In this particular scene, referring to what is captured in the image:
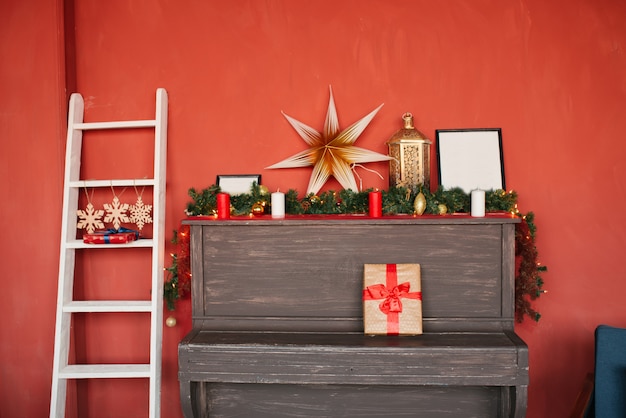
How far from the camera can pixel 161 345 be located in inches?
103

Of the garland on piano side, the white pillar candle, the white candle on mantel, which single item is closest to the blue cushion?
the garland on piano side

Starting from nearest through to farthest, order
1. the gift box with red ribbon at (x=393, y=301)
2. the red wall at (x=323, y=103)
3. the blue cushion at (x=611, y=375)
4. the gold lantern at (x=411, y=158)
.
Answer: the blue cushion at (x=611, y=375) → the gift box with red ribbon at (x=393, y=301) → the gold lantern at (x=411, y=158) → the red wall at (x=323, y=103)

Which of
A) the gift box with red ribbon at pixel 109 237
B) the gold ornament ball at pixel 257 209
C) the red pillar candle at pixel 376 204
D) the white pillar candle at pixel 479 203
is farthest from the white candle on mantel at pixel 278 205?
the white pillar candle at pixel 479 203

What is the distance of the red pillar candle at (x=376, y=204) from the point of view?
90.9 inches

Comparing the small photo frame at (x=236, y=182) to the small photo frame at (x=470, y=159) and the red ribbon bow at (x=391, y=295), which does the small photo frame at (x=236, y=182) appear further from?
the small photo frame at (x=470, y=159)

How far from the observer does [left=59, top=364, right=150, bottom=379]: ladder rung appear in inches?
97.3

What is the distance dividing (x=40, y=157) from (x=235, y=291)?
4.38 feet

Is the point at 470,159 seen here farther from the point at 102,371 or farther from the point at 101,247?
the point at 102,371

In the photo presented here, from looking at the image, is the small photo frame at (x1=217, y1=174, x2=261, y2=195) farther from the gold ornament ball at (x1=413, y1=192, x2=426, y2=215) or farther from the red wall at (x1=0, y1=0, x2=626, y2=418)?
the gold ornament ball at (x1=413, y1=192, x2=426, y2=215)

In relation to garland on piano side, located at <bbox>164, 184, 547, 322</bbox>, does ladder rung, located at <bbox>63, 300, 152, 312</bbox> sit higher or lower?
lower

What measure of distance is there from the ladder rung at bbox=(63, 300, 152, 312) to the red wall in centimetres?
24

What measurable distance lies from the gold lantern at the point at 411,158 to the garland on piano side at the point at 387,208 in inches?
2.4

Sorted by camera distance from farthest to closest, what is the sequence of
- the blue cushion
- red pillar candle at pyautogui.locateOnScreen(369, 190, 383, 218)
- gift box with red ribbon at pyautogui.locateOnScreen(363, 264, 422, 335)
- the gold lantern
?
the gold lantern
red pillar candle at pyautogui.locateOnScreen(369, 190, 383, 218)
gift box with red ribbon at pyautogui.locateOnScreen(363, 264, 422, 335)
the blue cushion

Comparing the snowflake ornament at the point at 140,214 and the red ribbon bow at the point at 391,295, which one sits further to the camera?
the snowflake ornament at the point at 140,214
